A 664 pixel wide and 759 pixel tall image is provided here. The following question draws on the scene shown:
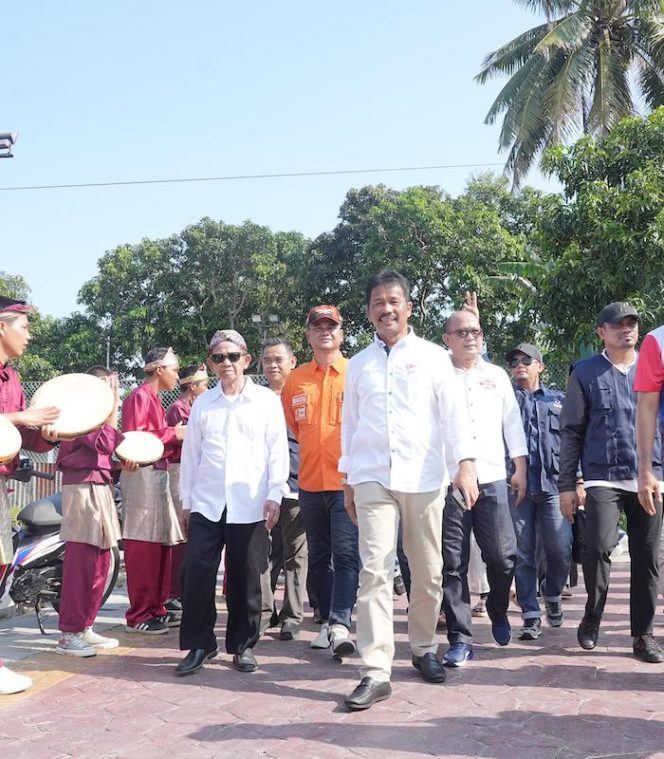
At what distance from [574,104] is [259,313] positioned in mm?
19025

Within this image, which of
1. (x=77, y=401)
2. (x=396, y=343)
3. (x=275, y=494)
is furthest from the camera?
(x=275, y=494)

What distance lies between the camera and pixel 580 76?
23.1m

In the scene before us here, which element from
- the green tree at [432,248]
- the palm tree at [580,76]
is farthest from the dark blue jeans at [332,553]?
the green tree at [432,248]

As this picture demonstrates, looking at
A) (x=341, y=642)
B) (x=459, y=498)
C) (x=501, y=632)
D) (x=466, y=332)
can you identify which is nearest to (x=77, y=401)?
(x=341, y=642)

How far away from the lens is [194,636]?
4.96m

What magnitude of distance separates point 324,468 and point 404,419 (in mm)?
1167

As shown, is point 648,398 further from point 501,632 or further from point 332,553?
point 332,553

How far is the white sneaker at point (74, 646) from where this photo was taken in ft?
17.6

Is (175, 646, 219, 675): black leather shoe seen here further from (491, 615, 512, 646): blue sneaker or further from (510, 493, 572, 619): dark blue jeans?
(510, 493, 572, 619): dark blue jeans

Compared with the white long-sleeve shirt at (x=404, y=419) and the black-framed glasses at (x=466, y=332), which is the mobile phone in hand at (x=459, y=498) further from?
the black-framed glasses at (x=466, y=332)

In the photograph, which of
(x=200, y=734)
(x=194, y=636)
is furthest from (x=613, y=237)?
(x=200, y=734)

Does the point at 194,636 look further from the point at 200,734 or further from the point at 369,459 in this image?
the point at 369,459

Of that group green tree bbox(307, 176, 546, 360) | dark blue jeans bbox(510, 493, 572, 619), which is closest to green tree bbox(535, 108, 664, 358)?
dark blue jeans bbox(510, 493, 572, 619)

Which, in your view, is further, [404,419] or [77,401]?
[77,401]
